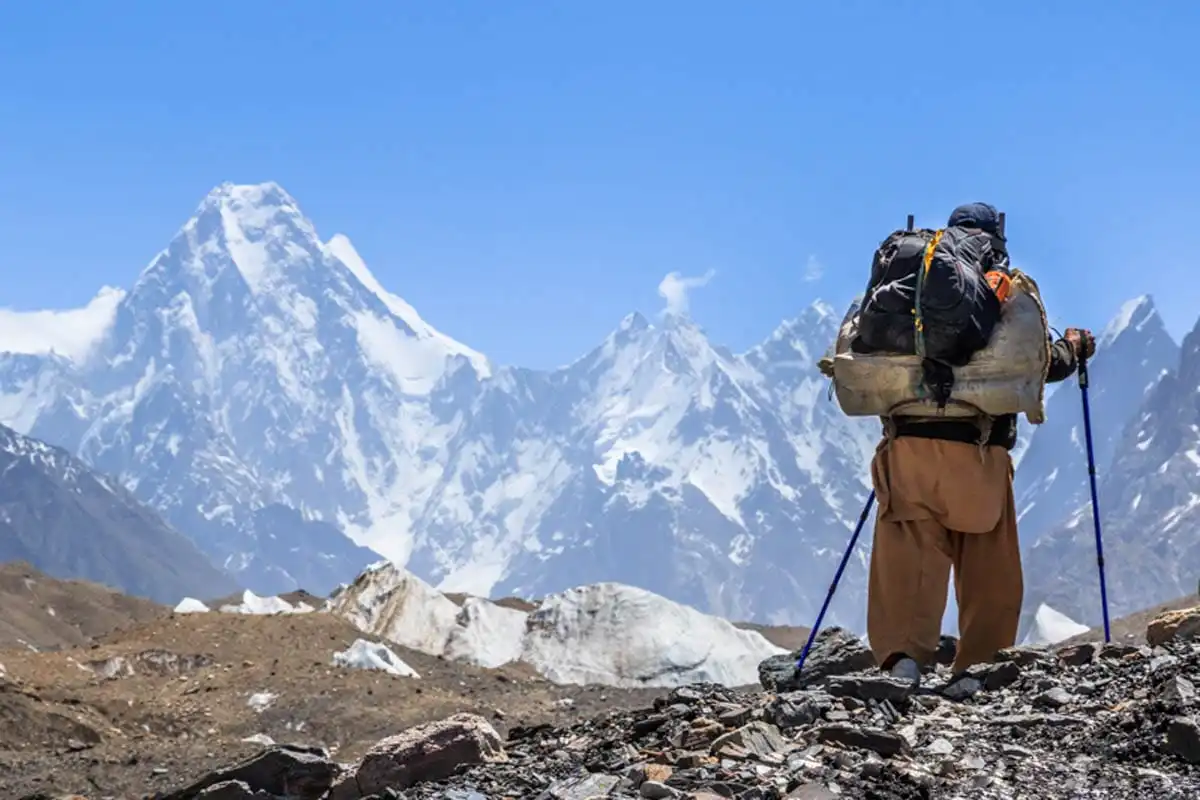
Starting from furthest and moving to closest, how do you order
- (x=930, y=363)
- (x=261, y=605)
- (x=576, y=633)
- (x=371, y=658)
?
(x=261, y=605) < (x=576, y=633) < (x=371, y=658) < (x=930, y=363)

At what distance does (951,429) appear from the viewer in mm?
7996

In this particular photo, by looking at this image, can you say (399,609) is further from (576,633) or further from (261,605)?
→ (261,605)

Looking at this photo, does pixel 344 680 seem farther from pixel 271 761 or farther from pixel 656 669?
pixel 271 761

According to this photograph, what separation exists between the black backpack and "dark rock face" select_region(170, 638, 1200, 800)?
4.55 feet

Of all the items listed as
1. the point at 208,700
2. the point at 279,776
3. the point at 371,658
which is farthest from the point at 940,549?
the point at 371,658

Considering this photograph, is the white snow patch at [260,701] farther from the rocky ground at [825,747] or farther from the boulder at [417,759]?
the boulder at [417,759]

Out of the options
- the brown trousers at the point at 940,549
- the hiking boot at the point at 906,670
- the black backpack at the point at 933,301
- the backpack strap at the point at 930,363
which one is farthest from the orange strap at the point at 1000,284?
the hiking boot at the point at 906,670

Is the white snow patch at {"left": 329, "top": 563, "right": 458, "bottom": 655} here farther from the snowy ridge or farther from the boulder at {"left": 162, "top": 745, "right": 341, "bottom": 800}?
the boulder at {"left": 162, "top": 745, "right": 341, "bottom": 800}

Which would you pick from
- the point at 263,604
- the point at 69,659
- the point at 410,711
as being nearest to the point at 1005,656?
the point at 410,711

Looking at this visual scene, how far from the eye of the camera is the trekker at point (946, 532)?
7.98 meters

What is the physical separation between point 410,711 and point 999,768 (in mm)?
11173

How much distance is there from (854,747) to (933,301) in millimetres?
2165

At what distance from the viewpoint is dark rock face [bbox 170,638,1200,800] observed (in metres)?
5.78

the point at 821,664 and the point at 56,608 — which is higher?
the point at 56,608
